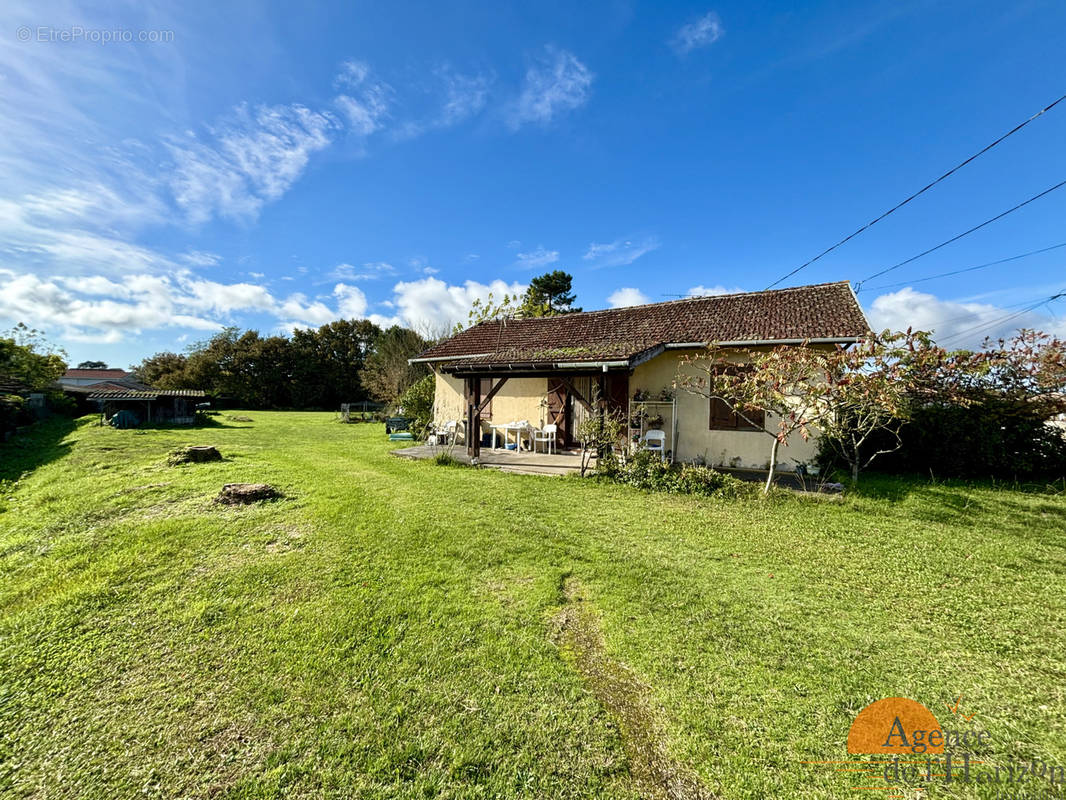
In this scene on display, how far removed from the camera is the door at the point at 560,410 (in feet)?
38.5

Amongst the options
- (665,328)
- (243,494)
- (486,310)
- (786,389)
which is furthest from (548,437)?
(486,310)

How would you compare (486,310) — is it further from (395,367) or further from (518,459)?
(518,459)

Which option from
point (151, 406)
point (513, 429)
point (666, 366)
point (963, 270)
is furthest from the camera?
point (151, 406)

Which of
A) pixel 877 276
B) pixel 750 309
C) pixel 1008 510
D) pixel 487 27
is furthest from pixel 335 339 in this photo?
pixel 1008 510

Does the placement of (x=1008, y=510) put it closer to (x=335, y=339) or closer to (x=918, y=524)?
(x=918, y=524)

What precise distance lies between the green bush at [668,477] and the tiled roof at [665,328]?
2.22 metres

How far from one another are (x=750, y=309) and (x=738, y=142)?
4.67 metres

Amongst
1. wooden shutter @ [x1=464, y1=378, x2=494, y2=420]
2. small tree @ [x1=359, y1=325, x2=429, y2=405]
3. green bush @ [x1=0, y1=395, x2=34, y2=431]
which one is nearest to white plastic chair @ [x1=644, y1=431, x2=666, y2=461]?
wooden shutter @ [x1=464, y1=378, x2=494, y2=420]

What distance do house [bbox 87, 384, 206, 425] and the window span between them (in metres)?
23.5

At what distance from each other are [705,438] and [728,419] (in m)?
0.71

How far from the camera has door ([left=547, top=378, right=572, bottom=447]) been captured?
38.5 ft

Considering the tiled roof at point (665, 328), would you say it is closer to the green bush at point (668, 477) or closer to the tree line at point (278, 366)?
the green bush at point (668, 477)

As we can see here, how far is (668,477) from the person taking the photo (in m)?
7.35

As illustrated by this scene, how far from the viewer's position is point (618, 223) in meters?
15.1
